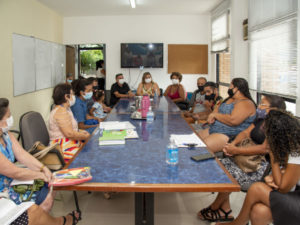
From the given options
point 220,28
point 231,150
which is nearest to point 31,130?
point 231,150

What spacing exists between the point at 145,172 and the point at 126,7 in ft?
21.0

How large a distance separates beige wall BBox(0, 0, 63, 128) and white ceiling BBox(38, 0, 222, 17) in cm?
36

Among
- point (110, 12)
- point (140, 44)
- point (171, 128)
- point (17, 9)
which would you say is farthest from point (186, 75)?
point (171, 128)

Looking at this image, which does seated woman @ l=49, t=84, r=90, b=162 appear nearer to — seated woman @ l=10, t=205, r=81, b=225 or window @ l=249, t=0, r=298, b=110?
seated woman @ l=10, t=205, r=81, b=225

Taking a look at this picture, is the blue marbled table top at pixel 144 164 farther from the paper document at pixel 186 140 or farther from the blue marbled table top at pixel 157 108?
the blue marbled table top at pixel 157 108

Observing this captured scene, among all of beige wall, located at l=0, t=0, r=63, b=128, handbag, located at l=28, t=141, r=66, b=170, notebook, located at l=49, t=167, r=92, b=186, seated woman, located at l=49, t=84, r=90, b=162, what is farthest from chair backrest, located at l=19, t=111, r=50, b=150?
beige wall, located at l=0, t=0, r=63, b=128

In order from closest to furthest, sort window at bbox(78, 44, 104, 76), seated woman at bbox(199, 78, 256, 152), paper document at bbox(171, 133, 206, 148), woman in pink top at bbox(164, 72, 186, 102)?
paper document at bbox(171, 133, 206, 148) < seated woman at bbox(199, 78, 256, 152) < woman in pink top at bbox(164, 72, 186, 102) < window at bbox(78, 44, 104, 76)

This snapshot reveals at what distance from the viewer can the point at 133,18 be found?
844 cm

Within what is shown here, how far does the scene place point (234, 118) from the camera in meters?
3.11

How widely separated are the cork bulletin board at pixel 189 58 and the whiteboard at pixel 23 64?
3804mm

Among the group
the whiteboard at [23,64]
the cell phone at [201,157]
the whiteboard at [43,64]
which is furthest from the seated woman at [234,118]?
the whiteboard at [43,64]

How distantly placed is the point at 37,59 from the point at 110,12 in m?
2.45

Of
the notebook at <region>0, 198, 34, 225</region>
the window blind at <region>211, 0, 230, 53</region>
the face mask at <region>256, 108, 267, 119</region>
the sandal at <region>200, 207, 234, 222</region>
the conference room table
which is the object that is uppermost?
the window blind at <region>211, 0, 230, 53</region>

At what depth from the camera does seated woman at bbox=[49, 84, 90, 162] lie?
2934mm
